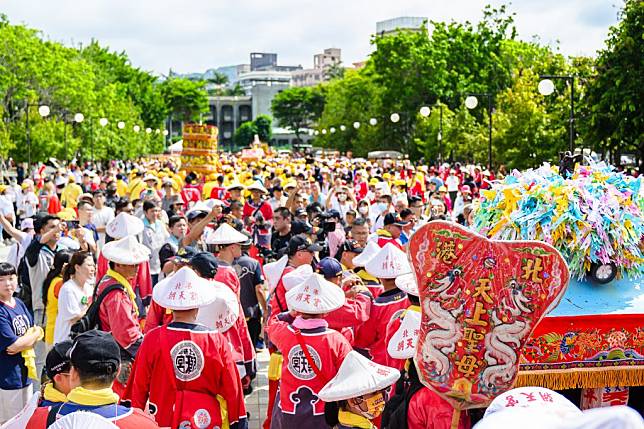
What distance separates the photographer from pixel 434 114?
48500 mm

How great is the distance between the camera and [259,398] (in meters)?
9.51

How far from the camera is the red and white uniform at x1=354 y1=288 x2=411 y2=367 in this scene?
7.20 m

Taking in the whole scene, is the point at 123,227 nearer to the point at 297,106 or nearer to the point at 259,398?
the point at 259,398

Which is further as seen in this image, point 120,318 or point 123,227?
point 123,227

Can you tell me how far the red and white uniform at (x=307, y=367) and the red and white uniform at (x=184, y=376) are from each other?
39 cm

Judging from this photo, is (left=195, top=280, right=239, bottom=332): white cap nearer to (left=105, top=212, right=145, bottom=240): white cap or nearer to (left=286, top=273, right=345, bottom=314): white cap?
(left=286, top=273, right=345, bottom=314): white cap

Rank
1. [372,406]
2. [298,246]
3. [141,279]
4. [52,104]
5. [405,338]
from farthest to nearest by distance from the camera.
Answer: [52,104]
[141,279]
[298,246]
[405,338]
[372,406]

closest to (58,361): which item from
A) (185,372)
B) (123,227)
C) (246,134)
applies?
(185,372)

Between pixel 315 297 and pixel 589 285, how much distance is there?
1954 mm

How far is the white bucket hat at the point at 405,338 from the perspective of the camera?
5455mm

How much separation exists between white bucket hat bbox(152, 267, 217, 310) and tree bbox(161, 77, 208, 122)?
109 meters

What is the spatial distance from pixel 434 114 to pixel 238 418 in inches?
1720

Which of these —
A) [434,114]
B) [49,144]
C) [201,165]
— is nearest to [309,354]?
[201,165]

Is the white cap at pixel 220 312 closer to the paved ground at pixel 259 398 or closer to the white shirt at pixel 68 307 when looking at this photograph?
the white shirt at pixel 68 307
